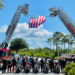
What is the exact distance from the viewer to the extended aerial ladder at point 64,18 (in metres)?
29.5

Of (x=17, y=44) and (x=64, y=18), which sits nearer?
(x=64, y=18)

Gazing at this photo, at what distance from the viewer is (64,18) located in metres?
31.0

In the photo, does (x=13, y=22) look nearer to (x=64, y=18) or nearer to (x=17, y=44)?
(x=64, y=18)

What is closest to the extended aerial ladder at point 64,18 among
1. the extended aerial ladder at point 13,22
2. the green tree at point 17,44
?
the extended aerial ladder at point 13,22

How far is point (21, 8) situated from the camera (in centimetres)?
3225

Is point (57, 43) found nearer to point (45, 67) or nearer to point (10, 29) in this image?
point (10, 29)

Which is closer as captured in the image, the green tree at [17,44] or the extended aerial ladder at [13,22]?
the extended aerial ladder at [13,22]

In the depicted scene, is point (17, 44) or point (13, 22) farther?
point (17, 44)

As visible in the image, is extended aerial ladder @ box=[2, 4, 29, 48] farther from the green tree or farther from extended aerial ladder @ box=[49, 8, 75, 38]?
the green tree

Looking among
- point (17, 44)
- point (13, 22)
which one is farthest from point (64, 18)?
point (17, 44)

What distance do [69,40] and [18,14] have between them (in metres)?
63.6

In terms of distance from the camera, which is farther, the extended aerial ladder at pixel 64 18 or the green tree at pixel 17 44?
the green tree at pixel 17 44

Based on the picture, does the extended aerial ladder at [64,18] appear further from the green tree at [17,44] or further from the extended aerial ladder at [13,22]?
the green tree at [17,44]

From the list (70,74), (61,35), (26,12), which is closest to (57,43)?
(61,35)
